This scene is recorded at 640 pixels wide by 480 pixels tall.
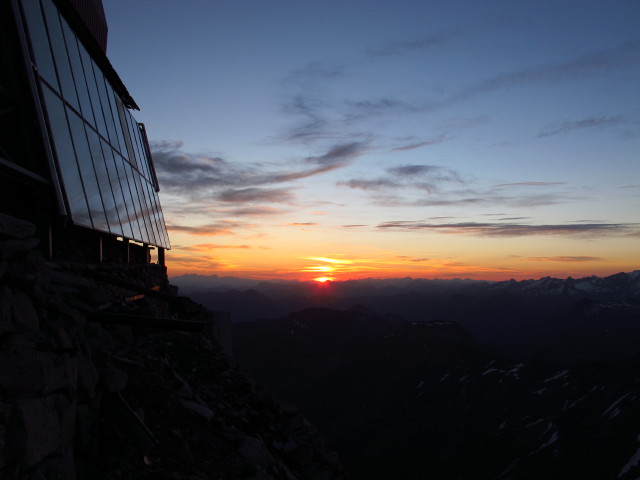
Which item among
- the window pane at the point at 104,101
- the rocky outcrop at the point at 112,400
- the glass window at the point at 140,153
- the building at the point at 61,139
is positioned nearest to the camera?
the rocky outcrop at the point at 112,400

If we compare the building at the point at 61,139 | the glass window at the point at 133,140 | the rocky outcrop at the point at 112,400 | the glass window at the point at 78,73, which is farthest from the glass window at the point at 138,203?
the rocky outcrop at the point at 112,400

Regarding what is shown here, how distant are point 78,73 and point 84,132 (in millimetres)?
2548

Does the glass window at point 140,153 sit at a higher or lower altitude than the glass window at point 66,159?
higher

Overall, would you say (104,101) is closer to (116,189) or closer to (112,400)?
(116,189)

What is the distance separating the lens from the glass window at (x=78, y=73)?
15.0 m

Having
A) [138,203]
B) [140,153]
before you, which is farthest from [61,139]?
[140,153]

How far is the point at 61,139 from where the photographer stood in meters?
12.2

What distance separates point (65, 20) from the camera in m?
15.2

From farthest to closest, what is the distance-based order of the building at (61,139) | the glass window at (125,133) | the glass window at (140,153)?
the glass window at (140,153) < the glass window at (125,133) < the building at (61,139)

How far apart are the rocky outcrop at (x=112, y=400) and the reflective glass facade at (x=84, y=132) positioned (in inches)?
91.4

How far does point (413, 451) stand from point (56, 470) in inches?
7194

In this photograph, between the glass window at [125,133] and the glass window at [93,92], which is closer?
the glass window at [93,92]

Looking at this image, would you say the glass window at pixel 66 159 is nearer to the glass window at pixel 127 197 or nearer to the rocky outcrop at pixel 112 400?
the rocky outcrop at pixel 112 400

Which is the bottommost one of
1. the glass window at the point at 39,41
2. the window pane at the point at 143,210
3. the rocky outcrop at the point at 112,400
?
the rocky outcrop at the point at 112,400
